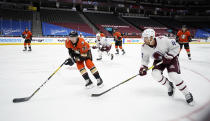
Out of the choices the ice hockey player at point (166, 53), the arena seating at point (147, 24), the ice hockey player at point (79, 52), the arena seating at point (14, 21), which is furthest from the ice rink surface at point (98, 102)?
the arena seating at point (147, 24)

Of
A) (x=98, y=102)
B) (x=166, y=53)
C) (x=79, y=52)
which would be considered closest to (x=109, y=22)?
(x=79, y=52)

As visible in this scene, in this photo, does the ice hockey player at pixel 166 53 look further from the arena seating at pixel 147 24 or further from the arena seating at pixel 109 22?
the arena seating at pixel 147 24

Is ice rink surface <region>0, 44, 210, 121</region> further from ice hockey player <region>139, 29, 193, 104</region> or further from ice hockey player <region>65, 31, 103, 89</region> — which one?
ice hockey player <region>65, 31, 103, 89</region>

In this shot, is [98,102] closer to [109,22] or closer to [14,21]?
[14,21]

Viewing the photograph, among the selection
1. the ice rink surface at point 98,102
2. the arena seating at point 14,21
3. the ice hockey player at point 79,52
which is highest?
the arena seating at point 14,21

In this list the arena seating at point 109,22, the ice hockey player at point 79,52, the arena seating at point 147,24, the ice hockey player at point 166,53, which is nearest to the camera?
the ice hockey player at point 166,53

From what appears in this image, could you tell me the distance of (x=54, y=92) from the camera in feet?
8.26

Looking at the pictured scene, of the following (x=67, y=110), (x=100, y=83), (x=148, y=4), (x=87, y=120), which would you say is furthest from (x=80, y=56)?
(x=148, y=4)

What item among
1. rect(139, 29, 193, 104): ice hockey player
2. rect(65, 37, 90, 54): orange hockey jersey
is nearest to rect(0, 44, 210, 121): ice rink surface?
rect(139, 29, 193, 104): ice hockey player

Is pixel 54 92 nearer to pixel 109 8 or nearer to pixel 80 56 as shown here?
pixel 80 56

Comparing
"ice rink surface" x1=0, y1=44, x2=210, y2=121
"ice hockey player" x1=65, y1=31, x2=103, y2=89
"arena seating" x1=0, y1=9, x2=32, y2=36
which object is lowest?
"ice rink surface" x1=0, y1=44, x2=210, y2=121

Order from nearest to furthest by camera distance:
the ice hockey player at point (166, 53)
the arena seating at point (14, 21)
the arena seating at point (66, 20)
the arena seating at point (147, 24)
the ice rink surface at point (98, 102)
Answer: the ice rink surface at point (98, 102) < the ice hockey player at point (166, 53) < the arena seating at point (14, 21) < the arena seating at point (66, 20) < the arena seating at point (147, 24)

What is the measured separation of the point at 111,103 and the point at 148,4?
2557 cm

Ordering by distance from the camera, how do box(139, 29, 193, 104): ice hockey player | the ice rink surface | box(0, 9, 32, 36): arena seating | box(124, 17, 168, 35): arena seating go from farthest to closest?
1. box(124, 17, 168, 35): arena seating
2. box(0, 9, 32, 36): arena seating
3. box(139, 29, 193, 104): ice hockey player
4. the ice rink surface
